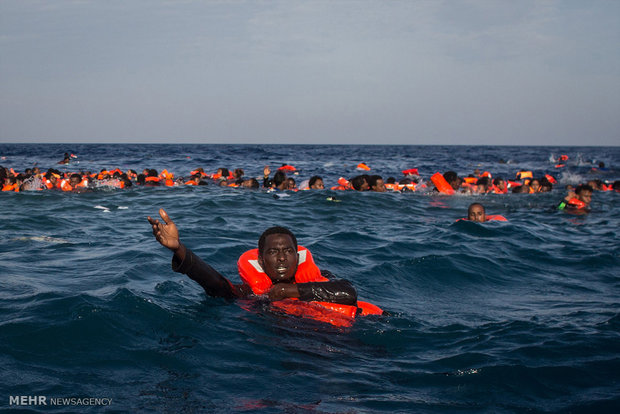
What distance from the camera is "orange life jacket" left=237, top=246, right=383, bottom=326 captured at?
5230 mm

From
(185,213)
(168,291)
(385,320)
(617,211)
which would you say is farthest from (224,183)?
(385,320)

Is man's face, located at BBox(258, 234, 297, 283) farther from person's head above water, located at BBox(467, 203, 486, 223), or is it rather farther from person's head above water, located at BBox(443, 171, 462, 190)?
person's head above water, located at BBox(443, 171, 462, 190)

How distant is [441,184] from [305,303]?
579 inches

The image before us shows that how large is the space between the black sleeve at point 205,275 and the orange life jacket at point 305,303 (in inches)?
9.3

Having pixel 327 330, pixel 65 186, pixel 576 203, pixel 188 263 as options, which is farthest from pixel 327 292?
pixel 65 186

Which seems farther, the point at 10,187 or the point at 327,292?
the point at 10,187

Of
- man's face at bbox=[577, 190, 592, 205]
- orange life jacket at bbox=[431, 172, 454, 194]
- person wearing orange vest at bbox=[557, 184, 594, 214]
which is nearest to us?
person wearing orange vest at bbox=[557, 184, 594, 214]

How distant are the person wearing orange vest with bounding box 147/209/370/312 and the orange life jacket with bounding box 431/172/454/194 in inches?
555

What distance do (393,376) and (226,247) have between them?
563 cm

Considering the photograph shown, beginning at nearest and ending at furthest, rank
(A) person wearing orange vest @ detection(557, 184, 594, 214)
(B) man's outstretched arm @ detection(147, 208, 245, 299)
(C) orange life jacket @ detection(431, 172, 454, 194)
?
(B) man's outstretched arm @ detection(147, 208, 245, 299), (A) person wearing orange vest @ detection(557, 184, 594, 214), (C) orange life jacket @ detection(431, 172, 454, 194)

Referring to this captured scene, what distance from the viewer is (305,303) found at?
5.27 metres

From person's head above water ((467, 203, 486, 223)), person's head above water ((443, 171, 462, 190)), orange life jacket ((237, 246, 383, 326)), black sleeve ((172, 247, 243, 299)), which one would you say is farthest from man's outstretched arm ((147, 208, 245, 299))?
person's head above water ((443, 171, 462, 190))

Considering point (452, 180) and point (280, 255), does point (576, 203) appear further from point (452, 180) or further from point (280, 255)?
point (280, 255)

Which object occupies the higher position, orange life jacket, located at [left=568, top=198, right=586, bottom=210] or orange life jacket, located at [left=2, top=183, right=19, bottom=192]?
orange life jacket, located at [left=568, top=198, right=586, bottom=210]
